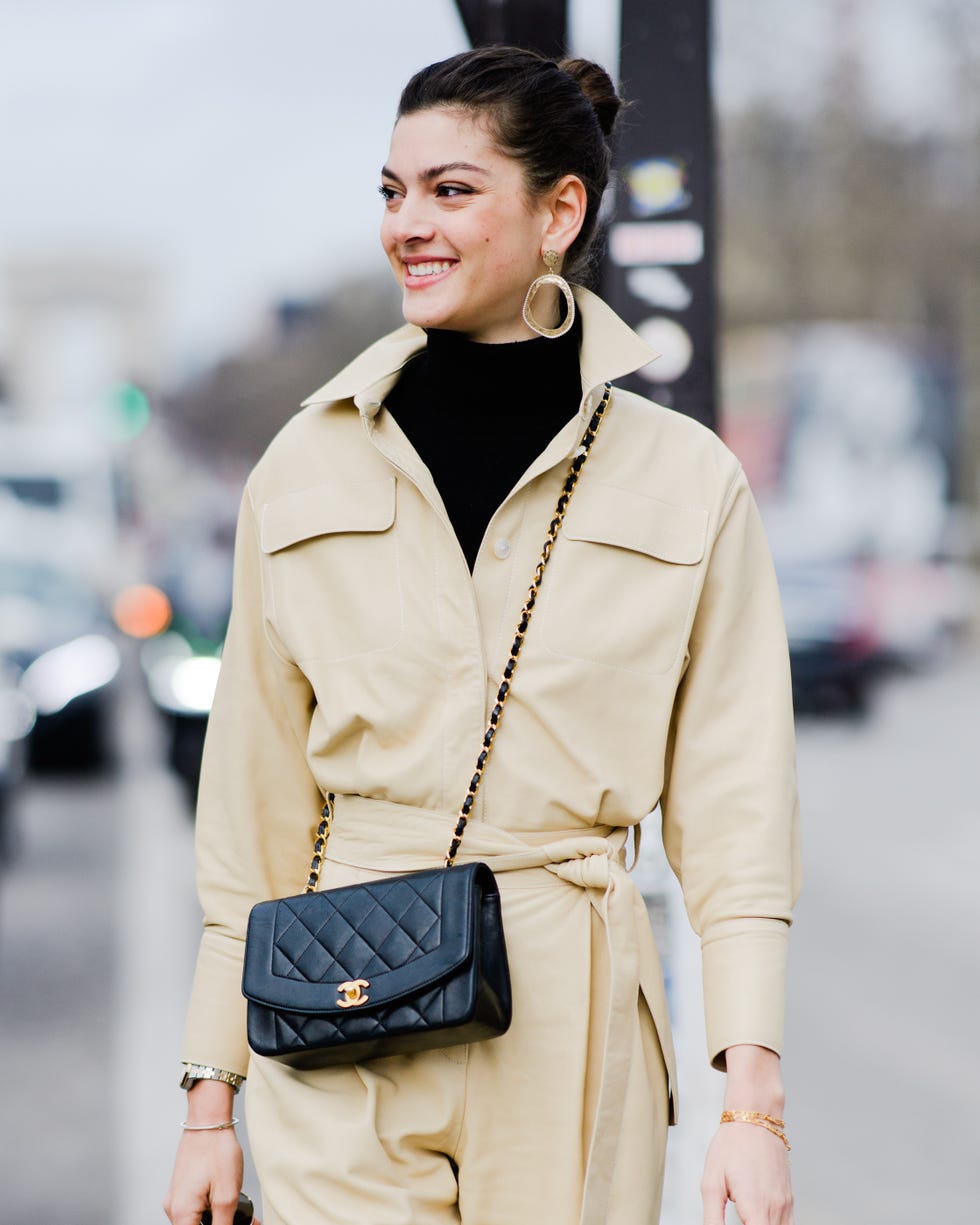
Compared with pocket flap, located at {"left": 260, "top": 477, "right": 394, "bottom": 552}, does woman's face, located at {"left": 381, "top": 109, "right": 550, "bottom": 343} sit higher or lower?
higher

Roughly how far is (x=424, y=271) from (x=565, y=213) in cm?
20

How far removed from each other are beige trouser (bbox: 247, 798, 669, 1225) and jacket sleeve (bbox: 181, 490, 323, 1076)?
7.7 inches

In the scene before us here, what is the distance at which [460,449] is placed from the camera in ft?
7.56

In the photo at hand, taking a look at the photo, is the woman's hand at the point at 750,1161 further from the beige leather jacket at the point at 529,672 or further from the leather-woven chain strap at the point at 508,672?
the leather-woven chain strap at the point at 508,672

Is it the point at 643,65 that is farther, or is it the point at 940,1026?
the point at 940,1026

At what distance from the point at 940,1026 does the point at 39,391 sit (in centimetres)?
10499

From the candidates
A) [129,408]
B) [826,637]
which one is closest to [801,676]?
[826,637]

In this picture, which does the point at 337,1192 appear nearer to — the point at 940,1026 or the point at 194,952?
the point at 940,1026

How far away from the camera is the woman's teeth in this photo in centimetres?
224

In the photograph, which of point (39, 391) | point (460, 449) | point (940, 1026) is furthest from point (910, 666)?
point (39, 391)

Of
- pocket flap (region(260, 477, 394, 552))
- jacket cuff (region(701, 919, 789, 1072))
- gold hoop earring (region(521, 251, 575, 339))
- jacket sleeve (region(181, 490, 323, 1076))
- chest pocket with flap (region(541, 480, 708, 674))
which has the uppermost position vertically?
gold hoop earring (region(521, 251, 575, 339))

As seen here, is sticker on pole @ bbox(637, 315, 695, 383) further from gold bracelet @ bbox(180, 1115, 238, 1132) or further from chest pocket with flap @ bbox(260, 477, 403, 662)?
gold bracelet @ bbox(180, 1115, 238, 1132)

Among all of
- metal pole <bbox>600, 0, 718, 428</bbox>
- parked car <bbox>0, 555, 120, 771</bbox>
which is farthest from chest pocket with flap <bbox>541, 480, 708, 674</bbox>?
parked car <bbox>0, 555, 120, 771</bbox>

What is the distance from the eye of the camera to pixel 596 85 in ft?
7.82
